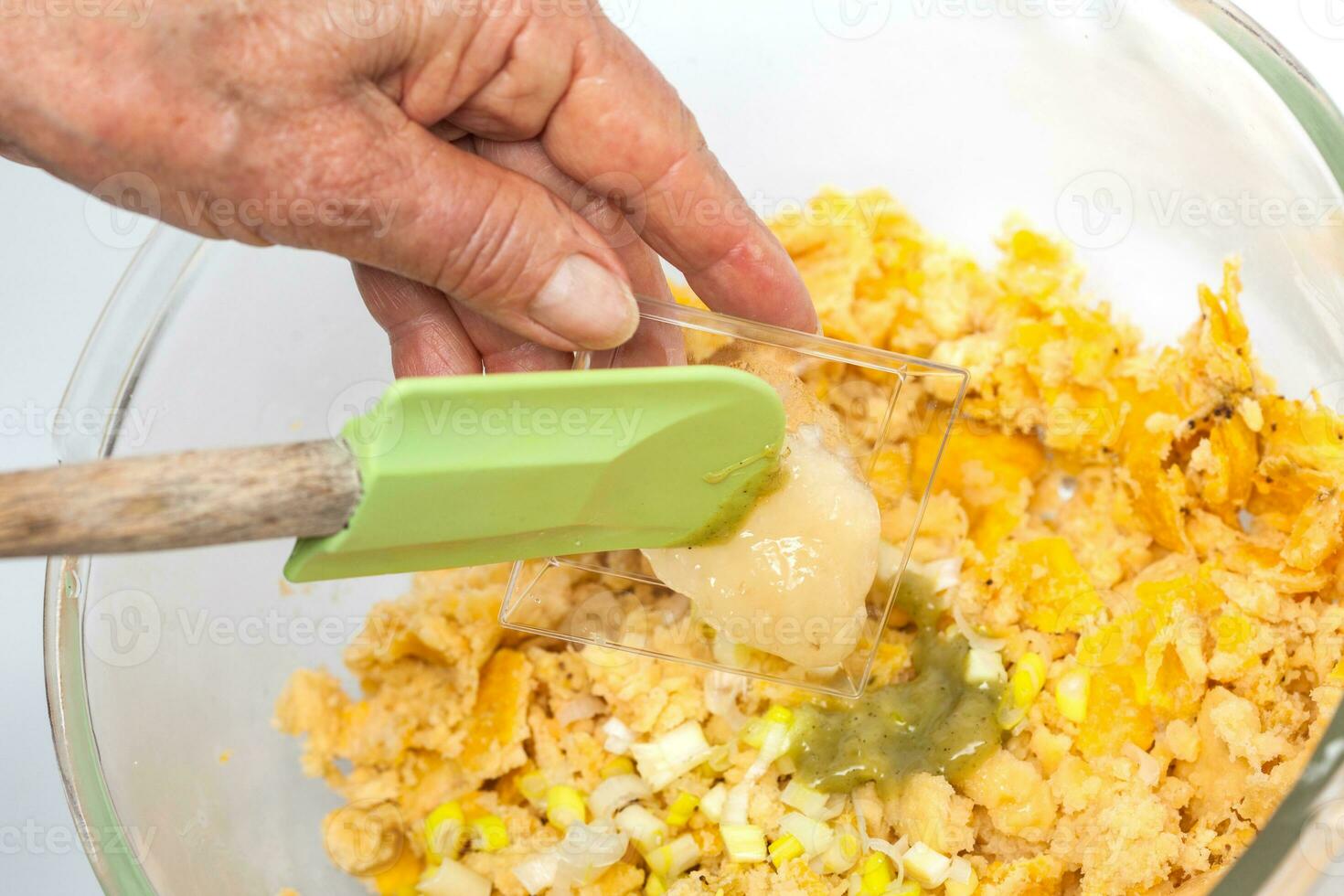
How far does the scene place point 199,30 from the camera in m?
1.33

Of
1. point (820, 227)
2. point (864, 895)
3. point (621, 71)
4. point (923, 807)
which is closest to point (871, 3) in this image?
point (820, 227)

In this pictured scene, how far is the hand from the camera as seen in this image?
A: 1.32 metres

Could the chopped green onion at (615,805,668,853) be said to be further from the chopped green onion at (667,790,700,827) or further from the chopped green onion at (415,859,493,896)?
the chopped green onion at (415,859,493,896)

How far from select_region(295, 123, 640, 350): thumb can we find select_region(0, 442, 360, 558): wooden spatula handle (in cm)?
39

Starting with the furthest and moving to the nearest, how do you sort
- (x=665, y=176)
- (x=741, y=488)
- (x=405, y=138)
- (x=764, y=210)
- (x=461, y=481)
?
(x=764, y=210), (x=665, y=176), (x=741, y=488), (x=405, y=138), (x=461, y=481)

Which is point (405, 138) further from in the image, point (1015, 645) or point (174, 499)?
point (1015, 645)

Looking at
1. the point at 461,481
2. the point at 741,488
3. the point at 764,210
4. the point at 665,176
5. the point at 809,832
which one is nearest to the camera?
the point at 461,481

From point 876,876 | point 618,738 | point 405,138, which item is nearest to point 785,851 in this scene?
point 876,876

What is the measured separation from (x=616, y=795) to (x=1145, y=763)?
93 cm

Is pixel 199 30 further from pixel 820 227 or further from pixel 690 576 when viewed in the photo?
pixel 820 227

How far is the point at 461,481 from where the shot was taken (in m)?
1.27

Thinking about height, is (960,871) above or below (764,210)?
below

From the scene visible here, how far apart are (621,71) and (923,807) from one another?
1.31 metres

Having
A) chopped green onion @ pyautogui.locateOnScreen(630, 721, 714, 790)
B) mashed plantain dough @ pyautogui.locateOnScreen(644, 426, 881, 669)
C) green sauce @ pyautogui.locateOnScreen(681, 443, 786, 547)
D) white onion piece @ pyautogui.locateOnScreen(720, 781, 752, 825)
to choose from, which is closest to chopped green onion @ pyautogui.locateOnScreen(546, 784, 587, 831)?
chopped green onion @ pyautogui.locateOnScreen(630, 721, 714, 790)
